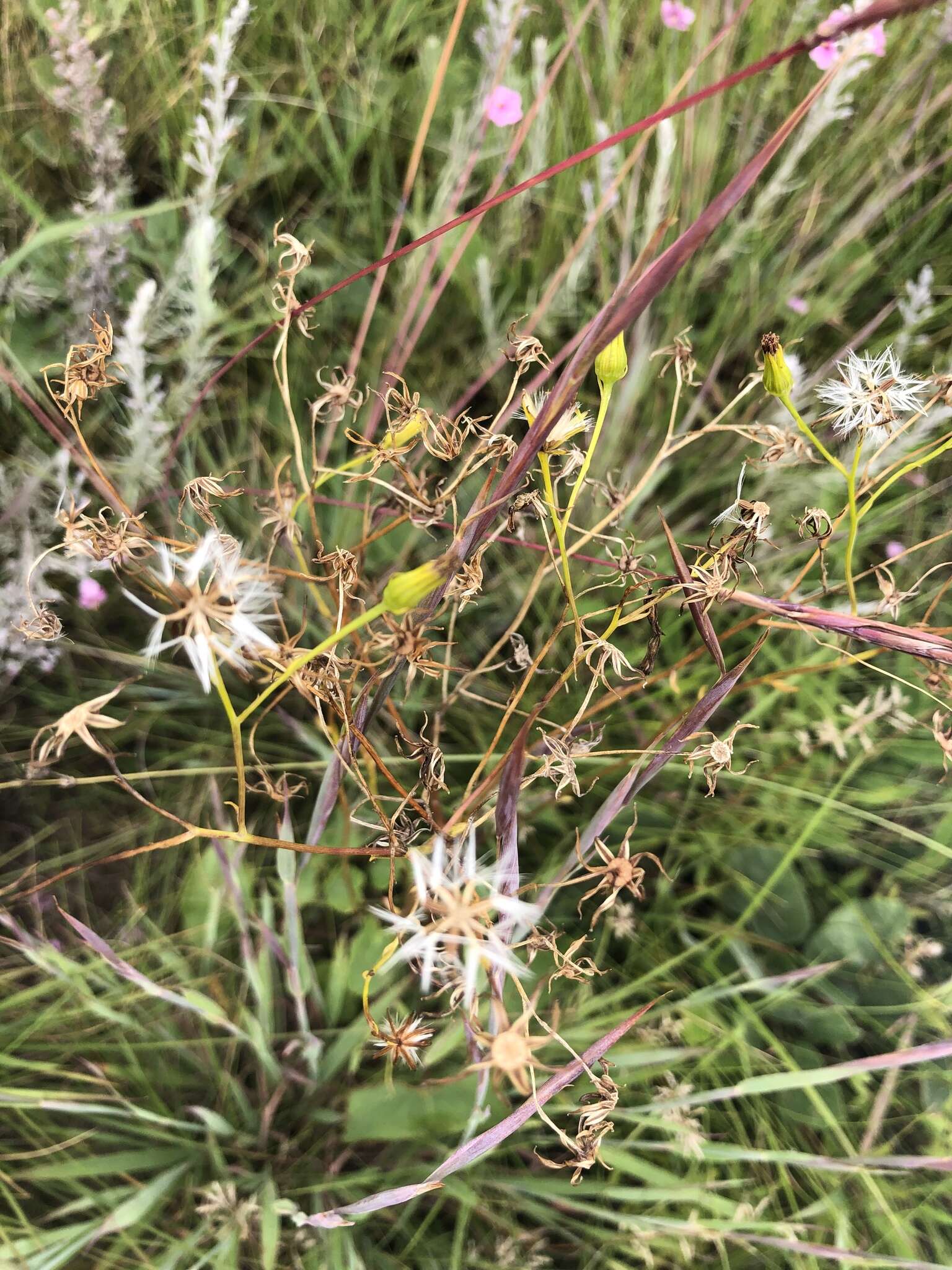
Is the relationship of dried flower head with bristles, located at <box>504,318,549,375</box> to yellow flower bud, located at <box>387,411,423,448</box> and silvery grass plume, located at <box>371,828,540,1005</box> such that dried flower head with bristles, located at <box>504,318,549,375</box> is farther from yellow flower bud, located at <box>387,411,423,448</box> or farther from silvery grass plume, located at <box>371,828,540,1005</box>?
silvery grass plume, located at <box>371,828,540,1005</box>

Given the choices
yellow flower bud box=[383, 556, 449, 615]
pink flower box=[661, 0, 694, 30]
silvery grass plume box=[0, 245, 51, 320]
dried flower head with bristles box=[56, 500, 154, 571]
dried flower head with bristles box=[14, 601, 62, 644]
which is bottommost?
dried flower head with bristles box=[14, 601, 62, 644]

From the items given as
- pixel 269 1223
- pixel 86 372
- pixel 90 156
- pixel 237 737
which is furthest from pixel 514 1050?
pixel 90 156

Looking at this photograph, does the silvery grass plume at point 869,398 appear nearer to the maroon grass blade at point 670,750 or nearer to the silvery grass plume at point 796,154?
the maroon grass blade at point 670,750

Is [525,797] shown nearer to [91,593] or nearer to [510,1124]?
[510,1124]

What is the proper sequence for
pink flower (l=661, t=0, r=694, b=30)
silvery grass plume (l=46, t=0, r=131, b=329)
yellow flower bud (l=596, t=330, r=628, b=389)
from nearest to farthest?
1. yellow flower bud (l=596, t=330, r=628, b=389)
2. silvery grass plume (l=46, t=0, r=131, b=329)
3. pink flower (l=661, t=0, r=694, b=30)

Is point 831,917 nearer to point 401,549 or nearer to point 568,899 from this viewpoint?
point 568,899

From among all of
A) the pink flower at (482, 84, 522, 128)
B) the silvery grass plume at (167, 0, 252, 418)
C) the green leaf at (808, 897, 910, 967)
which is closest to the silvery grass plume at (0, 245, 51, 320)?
the silvery grass plume at (167, 0, 252, 418)
